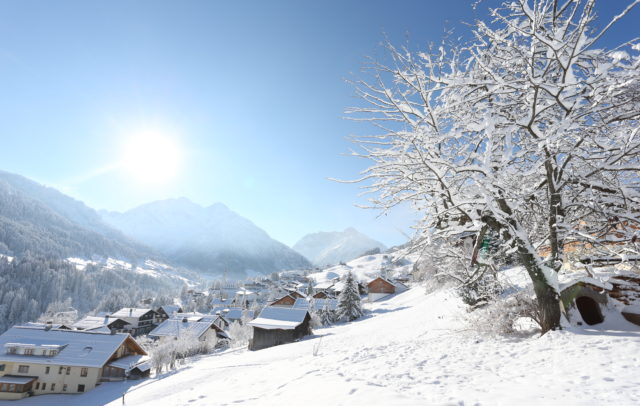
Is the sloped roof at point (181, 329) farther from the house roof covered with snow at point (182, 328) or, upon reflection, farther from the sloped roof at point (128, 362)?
the sloped roof at point (128, 362)

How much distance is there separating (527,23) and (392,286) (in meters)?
63.0

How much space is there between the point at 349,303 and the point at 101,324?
51.9 m

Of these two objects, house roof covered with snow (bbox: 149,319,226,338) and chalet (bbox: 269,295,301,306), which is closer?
house roof covered with snow (bbox: 149,319,226,338)

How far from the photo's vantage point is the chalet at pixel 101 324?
56244mm

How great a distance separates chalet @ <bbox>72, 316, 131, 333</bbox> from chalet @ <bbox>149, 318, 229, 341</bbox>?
30.0 feet

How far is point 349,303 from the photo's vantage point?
4350 cm

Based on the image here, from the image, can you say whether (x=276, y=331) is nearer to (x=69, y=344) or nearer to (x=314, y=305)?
(x=314, y=305)

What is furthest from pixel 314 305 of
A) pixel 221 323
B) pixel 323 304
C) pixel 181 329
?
pixel 221 323

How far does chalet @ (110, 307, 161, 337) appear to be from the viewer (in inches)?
2857

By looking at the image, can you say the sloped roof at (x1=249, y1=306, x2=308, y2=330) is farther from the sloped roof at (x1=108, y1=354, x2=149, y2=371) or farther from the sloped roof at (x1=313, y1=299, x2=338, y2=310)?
the sloped roof at (x1=108, y1=354, x2=149, y2=371)

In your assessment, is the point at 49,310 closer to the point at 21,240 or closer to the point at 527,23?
the point at 21,240

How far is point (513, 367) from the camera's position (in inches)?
248

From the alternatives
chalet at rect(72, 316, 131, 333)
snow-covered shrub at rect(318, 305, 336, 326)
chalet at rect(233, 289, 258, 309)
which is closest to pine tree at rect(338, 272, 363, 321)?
snow-covered shrub at rect(318, 305, 336, 326)

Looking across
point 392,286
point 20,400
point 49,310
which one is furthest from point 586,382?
point 49,310
